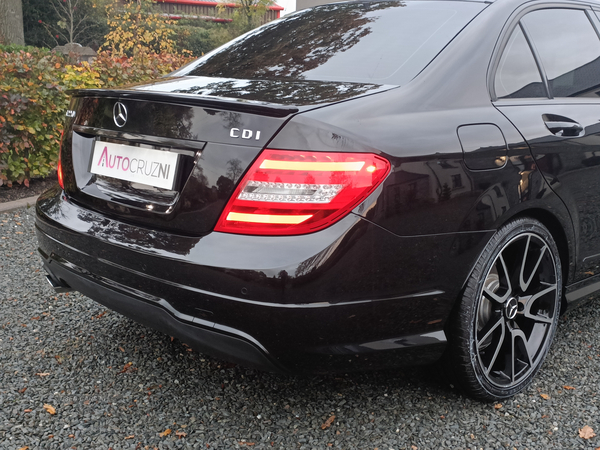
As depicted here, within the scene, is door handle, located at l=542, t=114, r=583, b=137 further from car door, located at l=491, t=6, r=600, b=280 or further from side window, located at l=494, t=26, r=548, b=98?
side window, located at l=494, t=26, r=548, b=98

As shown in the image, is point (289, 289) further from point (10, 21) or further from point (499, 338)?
point (10, 21)

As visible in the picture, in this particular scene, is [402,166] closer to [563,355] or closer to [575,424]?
[575,424]

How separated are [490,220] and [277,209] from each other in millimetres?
791

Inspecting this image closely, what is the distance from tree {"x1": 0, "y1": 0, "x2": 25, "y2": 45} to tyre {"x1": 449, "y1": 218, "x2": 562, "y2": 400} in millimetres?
13427

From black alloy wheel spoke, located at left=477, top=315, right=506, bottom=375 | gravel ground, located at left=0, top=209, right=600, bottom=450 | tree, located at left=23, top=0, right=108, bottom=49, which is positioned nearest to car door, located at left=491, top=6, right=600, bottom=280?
black alloy wheel spoke, located at left=477, top=315, right=506, bottom=375

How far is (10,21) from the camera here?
1300 cm

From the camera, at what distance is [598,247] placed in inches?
104

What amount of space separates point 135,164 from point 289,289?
73 cm

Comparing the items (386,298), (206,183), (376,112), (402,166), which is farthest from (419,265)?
(206,183)

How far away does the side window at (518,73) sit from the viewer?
221 centimetres

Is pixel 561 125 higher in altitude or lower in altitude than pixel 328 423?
higher

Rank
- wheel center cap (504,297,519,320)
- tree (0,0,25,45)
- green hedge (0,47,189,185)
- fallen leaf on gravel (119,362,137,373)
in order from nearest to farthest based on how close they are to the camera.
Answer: wheel center cap (504,297,519,320) < fallen leaf on gravel (119,362,137,373) < green hedge (0,47,189,185) < tree (0,0,25,45)

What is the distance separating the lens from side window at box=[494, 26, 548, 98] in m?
2.21

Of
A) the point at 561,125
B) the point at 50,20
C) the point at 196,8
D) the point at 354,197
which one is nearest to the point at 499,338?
the point at 561,125
